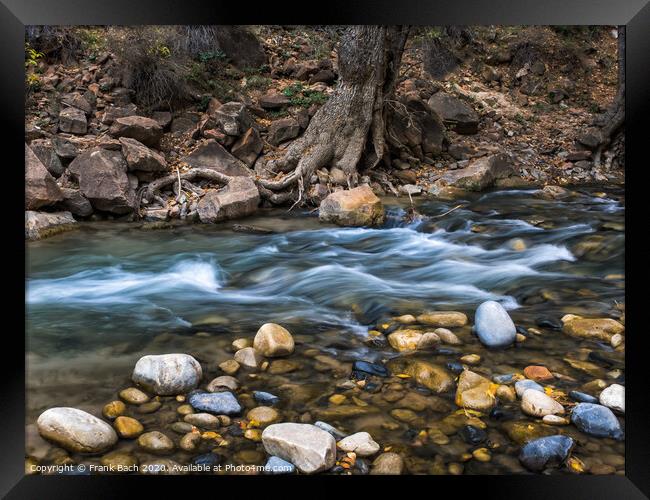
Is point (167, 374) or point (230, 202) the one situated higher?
point (230, 202)

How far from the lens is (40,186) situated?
16.1 ft

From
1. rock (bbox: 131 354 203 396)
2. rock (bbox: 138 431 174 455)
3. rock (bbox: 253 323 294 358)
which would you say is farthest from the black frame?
rock (bbox: 253 323 294 358)

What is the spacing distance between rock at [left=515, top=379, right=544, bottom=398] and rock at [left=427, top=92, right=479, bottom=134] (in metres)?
6.15

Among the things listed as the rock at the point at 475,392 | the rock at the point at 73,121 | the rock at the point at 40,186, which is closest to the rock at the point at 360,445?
the rock at the point at 475,392

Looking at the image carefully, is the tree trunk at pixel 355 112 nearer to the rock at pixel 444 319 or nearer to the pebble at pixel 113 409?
the rock at pixel 444 319

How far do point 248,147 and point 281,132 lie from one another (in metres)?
0.58

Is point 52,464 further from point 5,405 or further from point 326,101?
point 326,101

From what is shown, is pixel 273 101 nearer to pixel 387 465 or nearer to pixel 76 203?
→ pixel 76 203

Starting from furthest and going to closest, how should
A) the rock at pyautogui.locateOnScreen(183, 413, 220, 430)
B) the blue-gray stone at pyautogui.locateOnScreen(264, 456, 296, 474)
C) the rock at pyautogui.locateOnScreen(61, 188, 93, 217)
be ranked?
1. the rock at pyautogui.locateOnScreen(61, 188, 93, 217)
2. the rock at pyautogui.locateOnScreen(183, 413, 220, 430)
3. the blue-gray stone at pyautogui.locateOnScreen(264, 456, 296, 474)

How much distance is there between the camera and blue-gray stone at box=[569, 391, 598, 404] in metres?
2.15

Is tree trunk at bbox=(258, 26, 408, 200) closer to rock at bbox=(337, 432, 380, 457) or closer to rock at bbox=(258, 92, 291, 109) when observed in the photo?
rock at bbox=(258, 92, 291, 109)

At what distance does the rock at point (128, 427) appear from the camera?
198 cm

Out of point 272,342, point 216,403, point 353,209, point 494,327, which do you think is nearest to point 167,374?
point 216,403

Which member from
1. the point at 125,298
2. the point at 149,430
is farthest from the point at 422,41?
the point at 149,430
